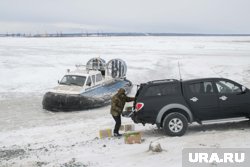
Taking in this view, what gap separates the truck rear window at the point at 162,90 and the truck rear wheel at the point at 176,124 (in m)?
0.64

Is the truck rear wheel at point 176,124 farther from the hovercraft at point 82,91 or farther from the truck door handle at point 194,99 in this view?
the hovercraft at point 82,91

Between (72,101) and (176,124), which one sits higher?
(176,124)

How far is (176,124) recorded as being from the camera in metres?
10.3

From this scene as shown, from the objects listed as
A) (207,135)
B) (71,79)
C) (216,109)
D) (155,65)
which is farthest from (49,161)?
(155,65)

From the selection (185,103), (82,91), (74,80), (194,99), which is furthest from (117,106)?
(74,80)

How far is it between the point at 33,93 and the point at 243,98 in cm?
1412

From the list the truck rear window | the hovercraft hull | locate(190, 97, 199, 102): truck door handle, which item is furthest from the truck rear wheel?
the hovercraft hull

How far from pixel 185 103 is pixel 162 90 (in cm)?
67

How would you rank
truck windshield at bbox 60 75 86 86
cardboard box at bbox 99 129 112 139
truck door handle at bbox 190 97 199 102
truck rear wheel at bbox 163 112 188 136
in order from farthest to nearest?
1. truck windshield at bbox 60 75 86 86
2. cardboard box at bbox 99 129 112 139
3. truck door handle at bbox 190 97 199 102
4. truck rear wheel at bbox 163 112 188 136

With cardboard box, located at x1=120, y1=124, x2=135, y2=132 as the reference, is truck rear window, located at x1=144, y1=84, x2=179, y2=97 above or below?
above

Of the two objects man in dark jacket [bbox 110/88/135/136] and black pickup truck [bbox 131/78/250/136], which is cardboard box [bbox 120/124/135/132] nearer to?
man in dark jacket [bbox 110/88/135/136]

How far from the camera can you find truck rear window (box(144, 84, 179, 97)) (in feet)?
34.9

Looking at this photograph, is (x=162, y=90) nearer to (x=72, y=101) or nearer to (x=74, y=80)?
(x=72, y=101)

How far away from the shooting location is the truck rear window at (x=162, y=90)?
34.9 ft
